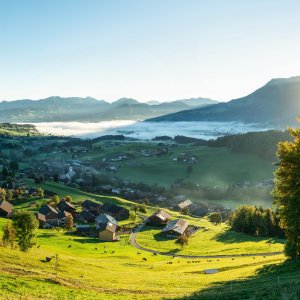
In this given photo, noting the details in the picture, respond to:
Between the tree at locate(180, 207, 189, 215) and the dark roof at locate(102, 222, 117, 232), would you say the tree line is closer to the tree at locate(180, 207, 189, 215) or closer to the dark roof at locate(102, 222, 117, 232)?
the tree at locate(180, 207, 189, 215)

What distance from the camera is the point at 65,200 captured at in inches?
6063

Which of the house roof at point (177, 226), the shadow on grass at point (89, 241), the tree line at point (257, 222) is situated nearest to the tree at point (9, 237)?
the shadow on grass at point (89, 241)

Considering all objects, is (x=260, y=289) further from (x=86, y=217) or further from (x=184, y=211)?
(x=184, y=211)

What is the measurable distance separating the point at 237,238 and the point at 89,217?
5511 centimetres

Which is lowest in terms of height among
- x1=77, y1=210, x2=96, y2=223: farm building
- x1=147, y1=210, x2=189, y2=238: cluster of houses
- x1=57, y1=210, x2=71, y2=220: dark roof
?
x1=147, y1=210, x2=189, y2=238: cluster of houses

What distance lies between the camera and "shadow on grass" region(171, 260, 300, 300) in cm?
3225

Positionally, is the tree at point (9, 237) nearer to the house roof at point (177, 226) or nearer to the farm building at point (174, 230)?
the farm building at point (174, 230)

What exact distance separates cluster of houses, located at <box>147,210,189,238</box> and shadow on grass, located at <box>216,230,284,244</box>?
12138mm

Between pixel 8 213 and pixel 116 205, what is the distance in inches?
1666

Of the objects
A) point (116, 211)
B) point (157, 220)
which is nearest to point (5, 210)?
point (116, 211)

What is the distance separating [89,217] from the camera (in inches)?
5463

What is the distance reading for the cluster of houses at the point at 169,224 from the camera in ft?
386

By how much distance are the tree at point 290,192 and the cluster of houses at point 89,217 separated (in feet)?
223

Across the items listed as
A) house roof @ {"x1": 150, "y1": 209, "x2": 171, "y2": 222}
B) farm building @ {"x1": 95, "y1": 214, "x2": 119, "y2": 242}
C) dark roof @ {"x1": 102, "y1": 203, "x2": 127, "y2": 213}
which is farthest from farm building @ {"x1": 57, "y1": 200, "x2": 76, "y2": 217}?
house roof @ {"x1": 150, "y1": 209, "x2": 171, "y2": 222}
